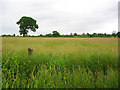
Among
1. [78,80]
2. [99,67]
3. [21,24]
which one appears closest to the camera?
[78,80]

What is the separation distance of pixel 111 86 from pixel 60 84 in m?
1.01

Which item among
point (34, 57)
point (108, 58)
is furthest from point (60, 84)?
point (108, 58)

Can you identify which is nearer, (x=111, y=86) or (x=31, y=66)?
(x=111, y=86)

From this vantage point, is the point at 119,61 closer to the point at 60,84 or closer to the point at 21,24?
the point at 60,84

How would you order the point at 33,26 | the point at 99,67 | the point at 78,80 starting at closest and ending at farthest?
the point at 78,80 → the point at 99,67 → the point at 33,26

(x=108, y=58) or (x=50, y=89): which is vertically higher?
(x=108, y=58)

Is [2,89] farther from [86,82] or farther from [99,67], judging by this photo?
[99,67]

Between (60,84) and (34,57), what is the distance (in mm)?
2106

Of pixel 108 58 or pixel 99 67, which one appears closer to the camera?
pixel 99 67

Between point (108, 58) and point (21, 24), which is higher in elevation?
point (21, 24)

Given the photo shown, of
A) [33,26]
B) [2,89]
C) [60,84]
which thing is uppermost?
[33,26]

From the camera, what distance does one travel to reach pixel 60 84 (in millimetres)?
2039

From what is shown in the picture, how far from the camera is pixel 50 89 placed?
2020mm

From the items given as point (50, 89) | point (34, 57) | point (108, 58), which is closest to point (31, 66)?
point (34, 57)
